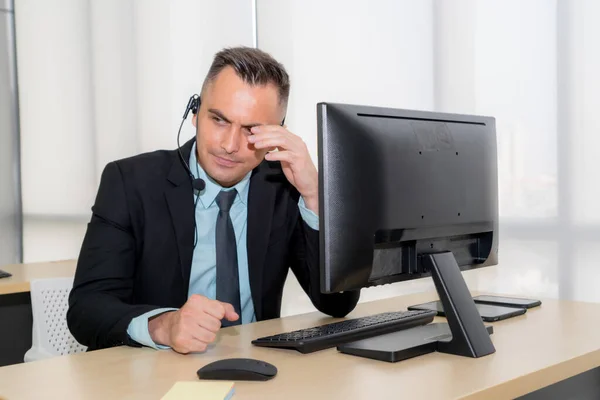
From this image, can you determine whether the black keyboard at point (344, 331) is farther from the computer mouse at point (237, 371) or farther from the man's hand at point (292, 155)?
the man's hand at point (292, 155)

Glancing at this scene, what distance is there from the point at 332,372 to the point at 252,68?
839 mm

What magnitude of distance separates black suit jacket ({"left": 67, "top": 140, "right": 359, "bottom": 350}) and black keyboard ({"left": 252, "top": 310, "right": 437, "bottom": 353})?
190 mm

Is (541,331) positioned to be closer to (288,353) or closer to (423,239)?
(423,239)

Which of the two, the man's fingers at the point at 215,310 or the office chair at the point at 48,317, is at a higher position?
the man's fingers at the point at 215,310

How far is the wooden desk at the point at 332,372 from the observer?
1116mm

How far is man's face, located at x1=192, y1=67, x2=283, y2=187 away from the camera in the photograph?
5.54 ft

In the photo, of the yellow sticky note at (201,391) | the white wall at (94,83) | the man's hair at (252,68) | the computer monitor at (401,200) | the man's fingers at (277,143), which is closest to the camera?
the yellow sticky note at (201,391)

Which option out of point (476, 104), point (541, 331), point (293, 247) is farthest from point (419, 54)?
point (541, 331)

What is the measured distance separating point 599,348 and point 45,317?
1.65 m

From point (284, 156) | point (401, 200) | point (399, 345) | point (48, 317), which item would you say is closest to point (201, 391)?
point (399, 345)

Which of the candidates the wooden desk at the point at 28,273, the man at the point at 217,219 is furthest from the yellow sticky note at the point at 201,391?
the wooden desk at the point at 28,273

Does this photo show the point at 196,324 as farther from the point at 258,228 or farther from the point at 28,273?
the point at 28,273

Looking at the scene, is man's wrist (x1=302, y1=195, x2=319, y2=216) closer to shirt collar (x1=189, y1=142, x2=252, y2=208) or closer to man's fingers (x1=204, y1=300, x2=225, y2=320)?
shirt collar (x1=189, y1=142, x2=252, y2=208)

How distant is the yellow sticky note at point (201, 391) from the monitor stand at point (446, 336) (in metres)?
0.33
